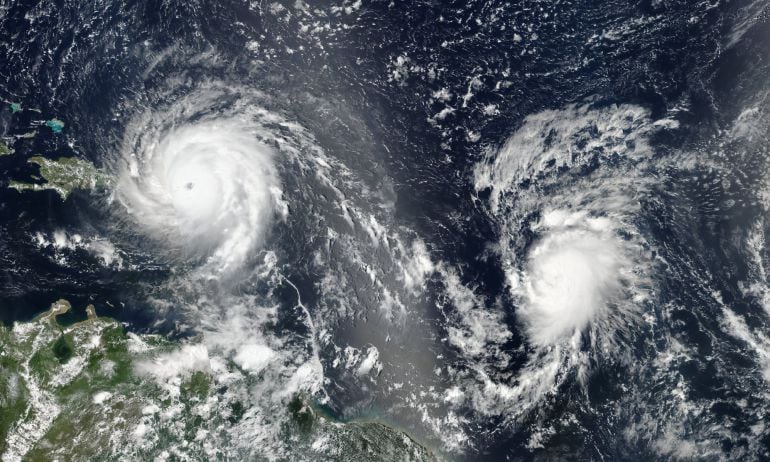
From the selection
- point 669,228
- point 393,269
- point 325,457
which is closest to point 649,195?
point 669,228

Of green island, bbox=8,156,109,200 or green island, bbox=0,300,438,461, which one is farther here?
green island, bbox=8,156,109,200

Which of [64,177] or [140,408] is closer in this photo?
[140,408]

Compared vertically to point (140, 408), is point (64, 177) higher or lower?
higher

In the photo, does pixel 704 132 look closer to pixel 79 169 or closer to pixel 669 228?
pixel 669 228

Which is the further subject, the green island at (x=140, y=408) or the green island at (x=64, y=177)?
the green island at (x=64, y=177)

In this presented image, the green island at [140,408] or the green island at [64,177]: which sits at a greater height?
the green island at [64,177]
